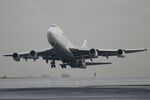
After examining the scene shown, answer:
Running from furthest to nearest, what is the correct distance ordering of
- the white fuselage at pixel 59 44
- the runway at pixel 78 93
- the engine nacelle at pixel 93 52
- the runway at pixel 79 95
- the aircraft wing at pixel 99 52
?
1. the aircraft wing at pixel 99 52
2. the engine nacelle at pixel 93 52
3. the white fuselage at pixel 59 44
4. the runway at pixel 78 93
5. the runway at pixel 79 95

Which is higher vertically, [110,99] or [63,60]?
[63,60]

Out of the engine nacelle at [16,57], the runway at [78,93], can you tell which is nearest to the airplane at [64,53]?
the engine nacelle at [16,57]

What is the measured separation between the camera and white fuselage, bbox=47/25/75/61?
236ft

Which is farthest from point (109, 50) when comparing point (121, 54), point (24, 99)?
point (24, 99)

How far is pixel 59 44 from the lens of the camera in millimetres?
72000

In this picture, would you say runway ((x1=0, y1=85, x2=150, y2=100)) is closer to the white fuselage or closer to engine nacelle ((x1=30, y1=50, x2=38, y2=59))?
the white fuselage

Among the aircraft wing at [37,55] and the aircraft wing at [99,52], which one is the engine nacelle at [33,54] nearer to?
the aircraft wing at [37,55]

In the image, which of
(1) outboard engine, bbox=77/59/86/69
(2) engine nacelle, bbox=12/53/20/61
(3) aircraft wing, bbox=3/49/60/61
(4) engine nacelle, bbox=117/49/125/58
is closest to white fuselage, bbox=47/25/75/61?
(3) aircraft wing, bbox=3/49/60/61

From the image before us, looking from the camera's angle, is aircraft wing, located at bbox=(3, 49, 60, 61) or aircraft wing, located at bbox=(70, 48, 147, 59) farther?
aircraft wing, located at bbox=(70, 48, 147, 59)

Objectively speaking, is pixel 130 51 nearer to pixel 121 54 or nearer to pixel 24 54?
pixel 121 54

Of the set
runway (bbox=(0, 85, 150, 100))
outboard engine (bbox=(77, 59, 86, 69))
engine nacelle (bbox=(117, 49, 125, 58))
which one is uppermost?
engine nacelle (bbox=(117, 49, 125, 58))

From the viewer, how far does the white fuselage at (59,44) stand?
71.9m

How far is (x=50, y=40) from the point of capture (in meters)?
72.9

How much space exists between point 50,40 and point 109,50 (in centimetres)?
1214
